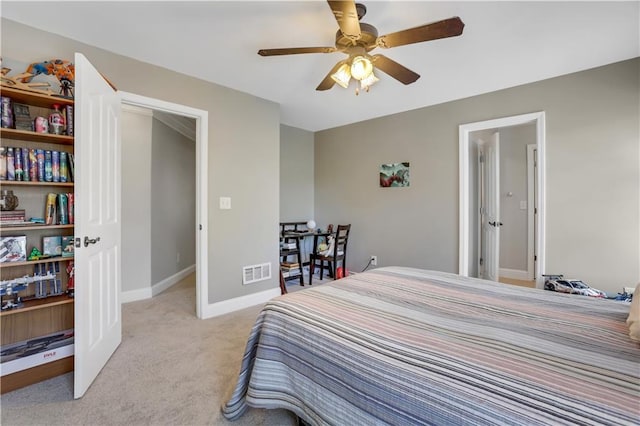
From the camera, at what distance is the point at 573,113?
2.68m

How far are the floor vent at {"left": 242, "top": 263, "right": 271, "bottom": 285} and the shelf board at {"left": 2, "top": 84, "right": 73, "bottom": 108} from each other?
2111 millimetres

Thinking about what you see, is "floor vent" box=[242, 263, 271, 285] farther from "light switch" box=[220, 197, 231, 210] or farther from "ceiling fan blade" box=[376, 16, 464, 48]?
"ceiling fan blade" box=[376, 16, 464, 48]

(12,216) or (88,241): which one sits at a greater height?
(12,216)

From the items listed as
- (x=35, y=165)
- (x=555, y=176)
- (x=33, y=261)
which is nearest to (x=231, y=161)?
(x=35, y=165)

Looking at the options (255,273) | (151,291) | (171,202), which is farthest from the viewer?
(171,202)

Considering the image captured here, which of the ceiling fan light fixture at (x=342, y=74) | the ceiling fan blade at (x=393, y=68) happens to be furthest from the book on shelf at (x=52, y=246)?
the ceiling fan blade at (x=393, y=68)

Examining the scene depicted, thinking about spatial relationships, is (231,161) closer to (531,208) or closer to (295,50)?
(295,50)

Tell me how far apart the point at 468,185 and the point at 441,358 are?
298cm

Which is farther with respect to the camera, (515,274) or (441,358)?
(515,274)

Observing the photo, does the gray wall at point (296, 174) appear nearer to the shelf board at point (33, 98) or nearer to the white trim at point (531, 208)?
the shelf board at point (33, 98)

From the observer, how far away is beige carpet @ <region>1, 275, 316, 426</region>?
153cm

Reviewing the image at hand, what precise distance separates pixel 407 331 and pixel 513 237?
4465 mm

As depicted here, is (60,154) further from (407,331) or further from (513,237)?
(513,237)

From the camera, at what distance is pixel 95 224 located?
73.7 inches
